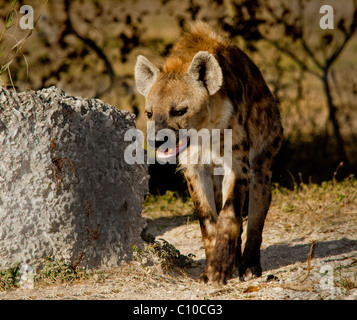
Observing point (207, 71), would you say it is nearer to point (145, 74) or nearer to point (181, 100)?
point (181, 100)

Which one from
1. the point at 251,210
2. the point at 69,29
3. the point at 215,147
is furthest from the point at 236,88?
the point at 69,29

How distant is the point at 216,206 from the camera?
13.8 ft

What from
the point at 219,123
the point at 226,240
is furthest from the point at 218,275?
the point at 219,123

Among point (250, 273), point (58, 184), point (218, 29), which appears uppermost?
point (218, 29)

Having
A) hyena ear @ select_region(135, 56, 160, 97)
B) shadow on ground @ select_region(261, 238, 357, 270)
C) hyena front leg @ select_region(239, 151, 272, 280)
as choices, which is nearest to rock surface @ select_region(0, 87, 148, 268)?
hyena ear @ select_region(135, 56, 160, 97)

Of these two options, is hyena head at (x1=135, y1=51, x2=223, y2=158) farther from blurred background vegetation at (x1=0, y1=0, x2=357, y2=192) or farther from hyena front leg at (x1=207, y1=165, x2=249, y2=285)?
blurred background vegetation at (x1=0, y1=0, x2=357, y2=192)

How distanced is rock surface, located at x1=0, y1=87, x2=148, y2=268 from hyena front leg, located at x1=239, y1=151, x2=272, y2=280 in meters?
0.77

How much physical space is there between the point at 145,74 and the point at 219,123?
55 centimetres

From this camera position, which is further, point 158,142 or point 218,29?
point 218,29

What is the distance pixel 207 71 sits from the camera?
365 centimetres

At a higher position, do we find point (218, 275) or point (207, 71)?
point (207, 71)

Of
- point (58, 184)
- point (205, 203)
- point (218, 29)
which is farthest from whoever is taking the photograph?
point (218, 29)

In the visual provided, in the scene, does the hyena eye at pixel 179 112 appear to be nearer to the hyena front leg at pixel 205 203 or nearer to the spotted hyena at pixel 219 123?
the spotted hyena at pixel 219 123
